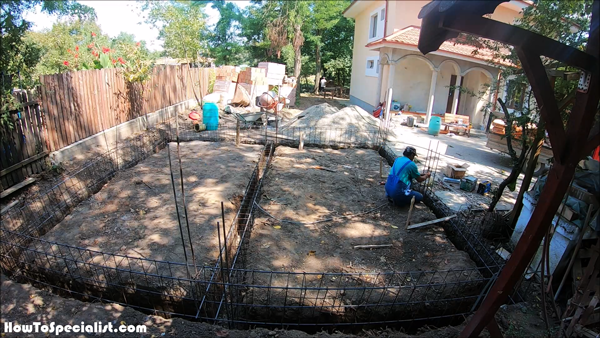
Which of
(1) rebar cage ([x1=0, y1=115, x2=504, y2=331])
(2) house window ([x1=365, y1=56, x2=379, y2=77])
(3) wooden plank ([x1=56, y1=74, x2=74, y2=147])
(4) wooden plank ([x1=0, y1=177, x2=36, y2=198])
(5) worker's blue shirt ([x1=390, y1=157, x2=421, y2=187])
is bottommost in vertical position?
(1) rebar cage ([x1=0, y1=115, x2=504, y2=331])

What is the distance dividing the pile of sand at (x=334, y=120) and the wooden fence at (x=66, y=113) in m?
5.41

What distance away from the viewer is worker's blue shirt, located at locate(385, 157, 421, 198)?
19.8 ft

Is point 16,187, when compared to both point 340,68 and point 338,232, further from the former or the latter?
point 340,68

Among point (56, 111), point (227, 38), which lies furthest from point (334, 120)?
point (227, 38)

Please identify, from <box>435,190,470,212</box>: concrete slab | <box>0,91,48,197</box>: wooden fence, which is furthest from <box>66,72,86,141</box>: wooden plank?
<box>435,190,470,212</box>: concrete slab

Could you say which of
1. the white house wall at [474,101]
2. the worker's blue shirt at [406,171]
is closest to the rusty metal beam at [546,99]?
the worker's blue shirt at [406,171]

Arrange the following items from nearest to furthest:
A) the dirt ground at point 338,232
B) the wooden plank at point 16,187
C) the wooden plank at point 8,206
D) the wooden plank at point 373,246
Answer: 1. the dirt ground at point 338,232
2. the wooden plank at point 373,246
3. the wooden plank at point 8,206
4. the wooden plank at point 16,187

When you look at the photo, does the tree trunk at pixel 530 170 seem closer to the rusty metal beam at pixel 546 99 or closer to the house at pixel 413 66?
the rusty metal beam at pixel 546 99

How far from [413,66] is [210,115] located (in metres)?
11.6

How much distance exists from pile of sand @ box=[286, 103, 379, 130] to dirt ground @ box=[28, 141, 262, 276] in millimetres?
4210

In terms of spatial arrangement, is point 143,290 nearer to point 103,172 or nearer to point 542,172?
point 103,172

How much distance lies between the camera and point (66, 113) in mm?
7633

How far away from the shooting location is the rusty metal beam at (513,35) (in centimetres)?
211

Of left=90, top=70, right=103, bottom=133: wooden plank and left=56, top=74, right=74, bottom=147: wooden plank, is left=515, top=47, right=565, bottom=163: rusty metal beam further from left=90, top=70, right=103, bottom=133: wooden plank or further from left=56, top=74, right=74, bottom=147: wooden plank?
left=90, top=70, right=103, bottom=133: wooden plank
